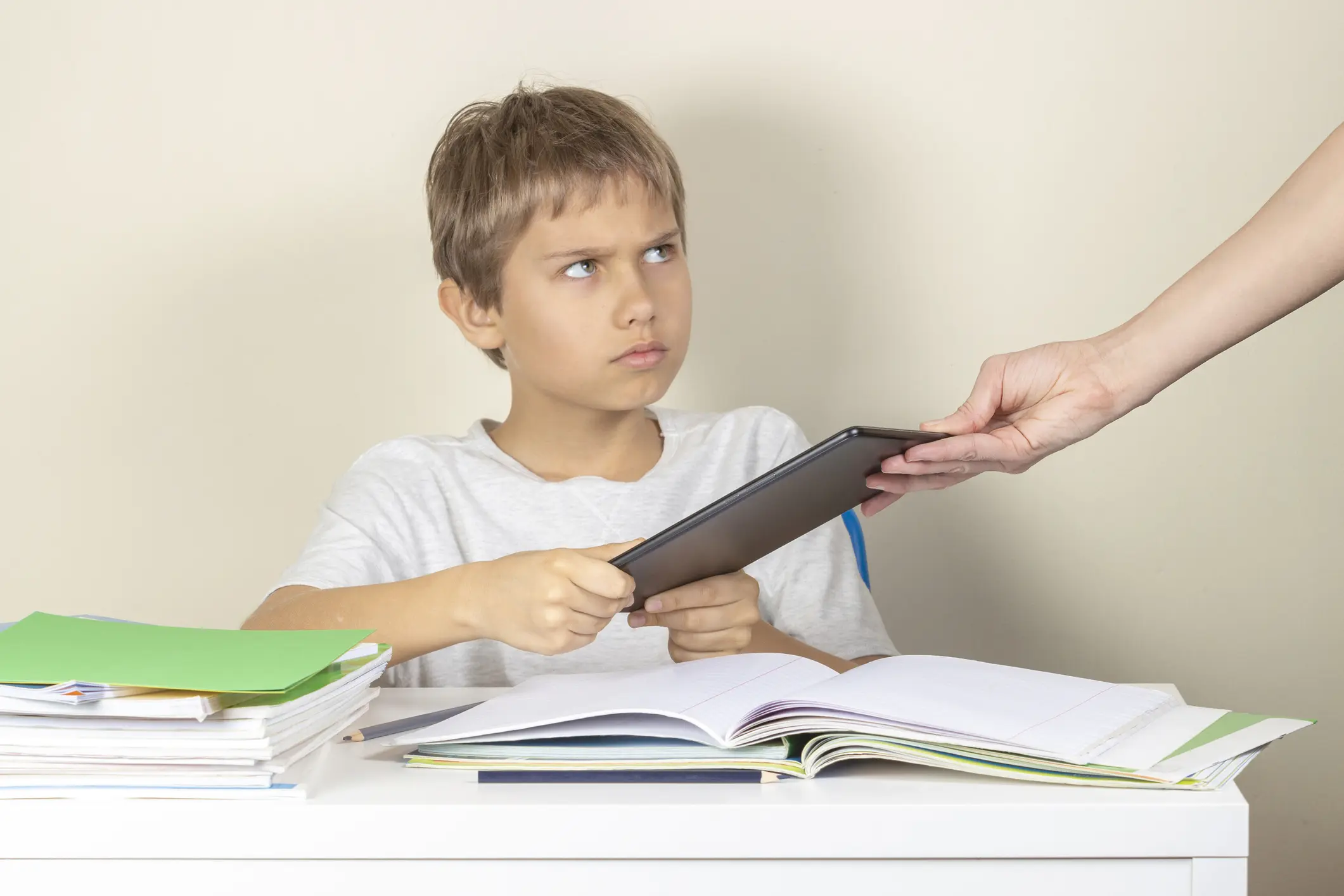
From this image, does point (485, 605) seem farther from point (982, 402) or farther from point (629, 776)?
point (982, 402)

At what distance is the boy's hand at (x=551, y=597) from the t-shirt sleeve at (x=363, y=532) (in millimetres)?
329

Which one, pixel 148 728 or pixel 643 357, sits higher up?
pixel 643 357

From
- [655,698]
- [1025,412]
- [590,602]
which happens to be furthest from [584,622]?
[1025,412]

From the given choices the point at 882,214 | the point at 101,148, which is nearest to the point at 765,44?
the point at 882,214

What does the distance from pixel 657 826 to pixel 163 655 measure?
32cm

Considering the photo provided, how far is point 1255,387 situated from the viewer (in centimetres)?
168

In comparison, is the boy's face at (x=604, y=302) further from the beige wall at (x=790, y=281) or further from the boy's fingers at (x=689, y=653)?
the beige wall at (x=790, y=281)

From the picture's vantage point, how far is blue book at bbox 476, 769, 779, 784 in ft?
2.26

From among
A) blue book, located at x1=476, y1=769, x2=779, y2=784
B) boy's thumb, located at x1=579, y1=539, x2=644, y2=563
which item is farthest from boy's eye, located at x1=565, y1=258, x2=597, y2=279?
blue book, located at x1=476, y1=769, x2=779, y2=784

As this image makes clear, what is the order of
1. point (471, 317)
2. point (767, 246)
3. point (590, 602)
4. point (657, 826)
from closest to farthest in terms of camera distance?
point (657, 826) < point (590, 602) < point (471, 317) < point (767, 246)

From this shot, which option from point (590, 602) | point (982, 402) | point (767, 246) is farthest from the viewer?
point (767, 246)

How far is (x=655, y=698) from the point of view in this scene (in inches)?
29.0

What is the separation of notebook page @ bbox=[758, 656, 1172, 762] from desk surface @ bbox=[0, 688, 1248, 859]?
0.11 feet

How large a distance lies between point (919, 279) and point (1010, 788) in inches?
46.3
